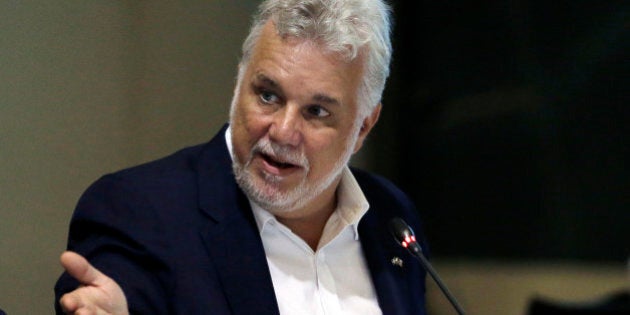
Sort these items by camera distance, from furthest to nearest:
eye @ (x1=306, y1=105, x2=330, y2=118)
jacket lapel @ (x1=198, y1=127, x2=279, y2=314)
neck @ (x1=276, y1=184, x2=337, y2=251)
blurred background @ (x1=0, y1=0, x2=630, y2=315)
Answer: blurred background @ (x1=0, y1=0, x2=630, y2=315) < neck @ (x1=276, y1=184, x2=337, y2=251) < eye @ (x1=306, y1=105, x2=330, y2=118) < jacket lapel @ (x1=198, y1=127, x2=279, y2=314)

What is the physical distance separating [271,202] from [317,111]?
0.70ft

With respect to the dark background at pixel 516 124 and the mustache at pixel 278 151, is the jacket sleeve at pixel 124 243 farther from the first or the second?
the dark background at pixel 516 124

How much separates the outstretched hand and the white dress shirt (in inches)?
19.2

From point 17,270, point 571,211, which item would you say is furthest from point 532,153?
point 17,270

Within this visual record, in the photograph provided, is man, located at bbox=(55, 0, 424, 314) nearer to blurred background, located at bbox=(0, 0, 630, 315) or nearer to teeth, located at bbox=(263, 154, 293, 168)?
teeth, located at bbox=(263, 154, 293, 168)

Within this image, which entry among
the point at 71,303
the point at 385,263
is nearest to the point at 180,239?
the point at 71,303

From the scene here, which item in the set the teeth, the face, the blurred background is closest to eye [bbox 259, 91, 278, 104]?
the face

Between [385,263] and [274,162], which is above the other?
[274,162]

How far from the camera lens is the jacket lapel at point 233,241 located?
198cm

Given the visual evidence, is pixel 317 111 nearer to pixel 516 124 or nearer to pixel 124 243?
pixel 124 243

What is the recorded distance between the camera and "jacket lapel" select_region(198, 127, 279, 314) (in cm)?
198

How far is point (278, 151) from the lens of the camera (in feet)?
6.69

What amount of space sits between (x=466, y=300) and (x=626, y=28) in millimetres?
1325

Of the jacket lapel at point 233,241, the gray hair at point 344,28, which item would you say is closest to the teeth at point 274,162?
the jacket lapel at point 233,241
